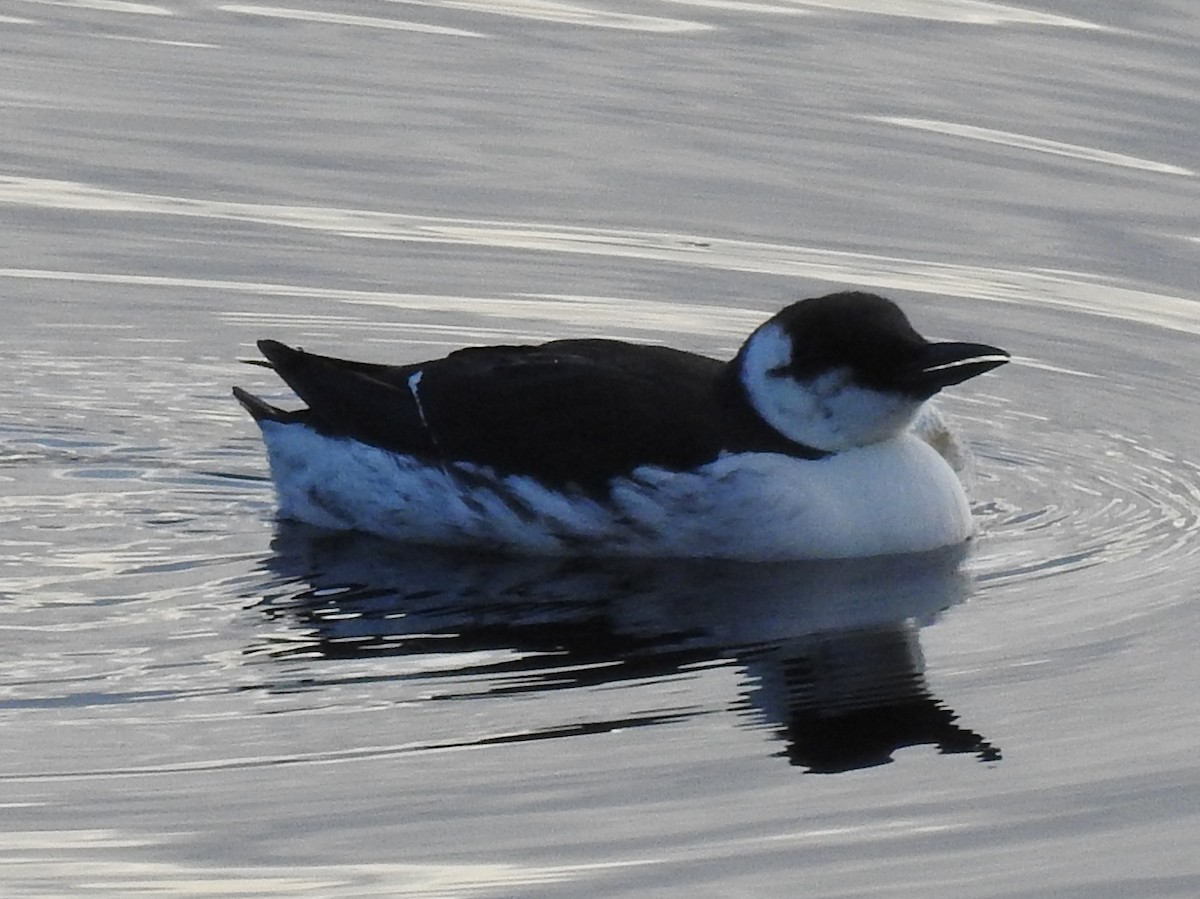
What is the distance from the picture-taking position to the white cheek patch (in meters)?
7.88

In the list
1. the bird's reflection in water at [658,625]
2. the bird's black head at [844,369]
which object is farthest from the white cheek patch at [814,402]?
the bird's reflection in water at [658,625]

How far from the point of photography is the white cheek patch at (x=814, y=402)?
788cm

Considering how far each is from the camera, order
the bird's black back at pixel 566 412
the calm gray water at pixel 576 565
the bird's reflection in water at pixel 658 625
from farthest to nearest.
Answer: the bird's black back at pixel 566 412 < the bird's reflection in water at pixel 658 625 < the calm gray water at pixel 576 565

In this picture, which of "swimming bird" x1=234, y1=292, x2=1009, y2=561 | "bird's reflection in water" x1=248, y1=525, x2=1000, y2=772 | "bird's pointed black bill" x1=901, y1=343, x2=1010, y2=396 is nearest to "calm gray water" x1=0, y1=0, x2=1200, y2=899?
"bird's reflection in water" x1=248, y1=525, x2=1000, y2=772

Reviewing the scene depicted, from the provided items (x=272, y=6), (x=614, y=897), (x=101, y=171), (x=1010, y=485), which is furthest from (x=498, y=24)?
(x=614, y=897)

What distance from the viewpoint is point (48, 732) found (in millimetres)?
6242

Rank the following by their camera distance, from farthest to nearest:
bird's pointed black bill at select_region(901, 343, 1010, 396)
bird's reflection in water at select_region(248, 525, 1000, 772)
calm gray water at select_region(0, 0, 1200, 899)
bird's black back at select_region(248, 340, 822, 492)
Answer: bird's black back at select_region(248, 340, 822, 492), bird's pointed black bill at select_region(901, 343, 1010, 396), bird's reflection in water at select_region(248, 525, 1000, 772), calm gray water at select_region(0, 0, 1200, 899)

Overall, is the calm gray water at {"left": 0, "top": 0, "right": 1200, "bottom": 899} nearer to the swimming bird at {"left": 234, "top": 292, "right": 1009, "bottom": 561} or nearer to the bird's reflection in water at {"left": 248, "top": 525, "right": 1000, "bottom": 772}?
the bird's reflection in water at {"left": 248, "top": 525, "right": 1000, "bottom": 772}

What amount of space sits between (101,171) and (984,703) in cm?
569

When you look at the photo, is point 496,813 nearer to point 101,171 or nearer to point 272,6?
point 101,171

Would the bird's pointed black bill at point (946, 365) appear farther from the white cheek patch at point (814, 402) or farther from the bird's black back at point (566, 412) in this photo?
the bird's black back at point (566, 412)

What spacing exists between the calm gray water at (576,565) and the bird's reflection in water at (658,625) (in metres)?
0.02

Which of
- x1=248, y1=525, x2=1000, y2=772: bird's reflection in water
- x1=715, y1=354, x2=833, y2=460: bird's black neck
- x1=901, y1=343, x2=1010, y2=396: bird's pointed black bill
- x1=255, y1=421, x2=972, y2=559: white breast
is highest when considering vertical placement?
x1=901, y1=343, x2=1010, y2=396: bird's pointed black bill

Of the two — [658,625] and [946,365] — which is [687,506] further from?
[946,365]
